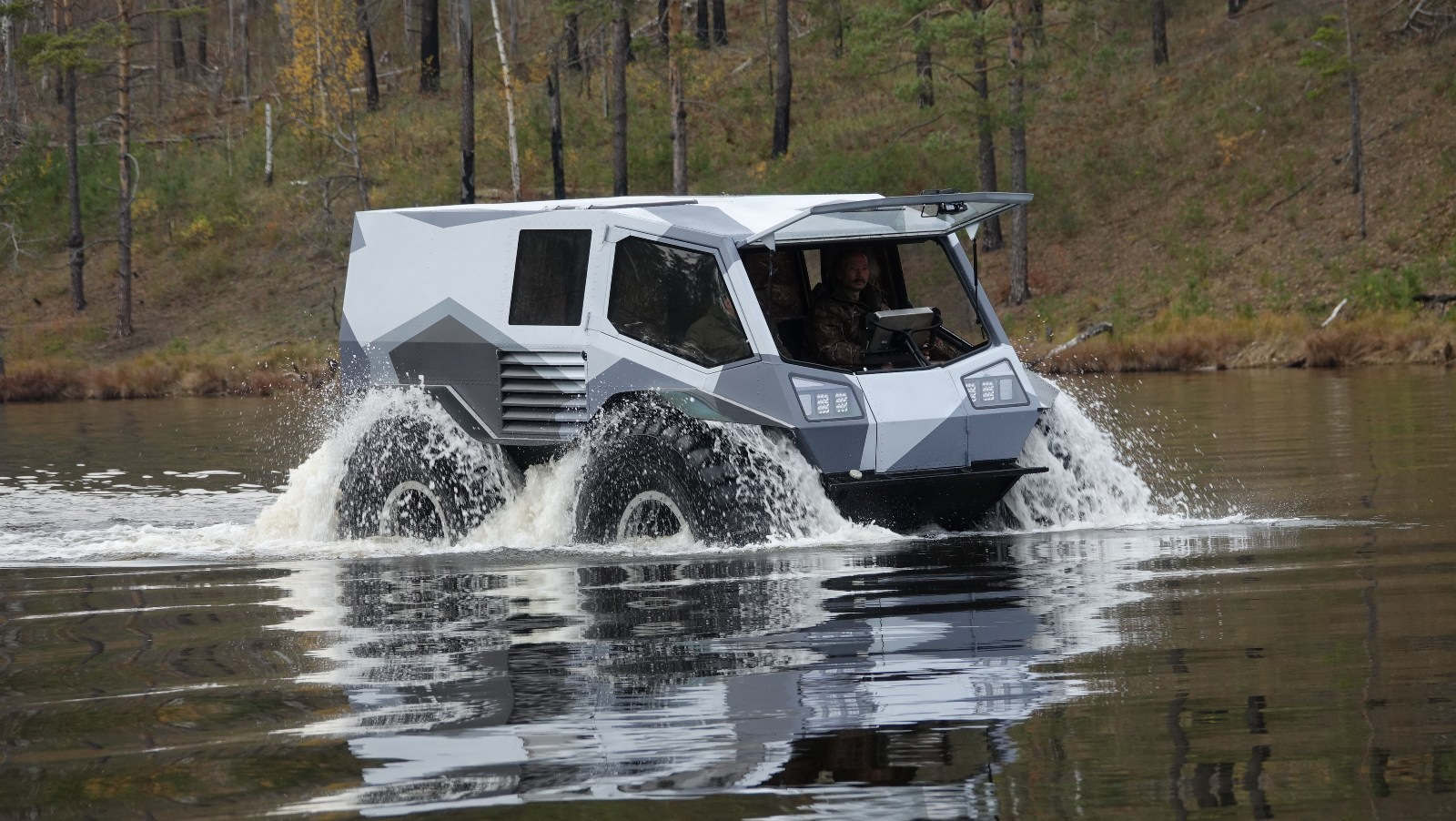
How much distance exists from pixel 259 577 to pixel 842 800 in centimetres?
639

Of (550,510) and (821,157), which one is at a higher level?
(821,157)

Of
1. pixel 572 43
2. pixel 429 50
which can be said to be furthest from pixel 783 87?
pixel 429 50

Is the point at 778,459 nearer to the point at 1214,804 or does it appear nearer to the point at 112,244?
the point at 1214,804

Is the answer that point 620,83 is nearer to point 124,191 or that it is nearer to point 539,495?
point 124,191

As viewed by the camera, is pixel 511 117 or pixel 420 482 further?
pixel 511 117

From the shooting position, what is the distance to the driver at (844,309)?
11781mm

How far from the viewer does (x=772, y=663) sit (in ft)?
21.9

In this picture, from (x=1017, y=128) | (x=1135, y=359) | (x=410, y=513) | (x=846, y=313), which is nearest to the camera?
(x=846, y=313)

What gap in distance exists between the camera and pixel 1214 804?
4.50 meters

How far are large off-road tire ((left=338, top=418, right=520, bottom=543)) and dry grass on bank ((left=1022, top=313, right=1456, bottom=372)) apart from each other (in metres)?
20.0

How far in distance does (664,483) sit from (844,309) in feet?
6.18

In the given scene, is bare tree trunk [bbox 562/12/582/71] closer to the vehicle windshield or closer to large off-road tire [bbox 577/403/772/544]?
the vehicle windshield

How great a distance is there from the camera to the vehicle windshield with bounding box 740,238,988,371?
38.5 ft

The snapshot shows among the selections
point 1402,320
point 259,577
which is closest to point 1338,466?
point 259,577
